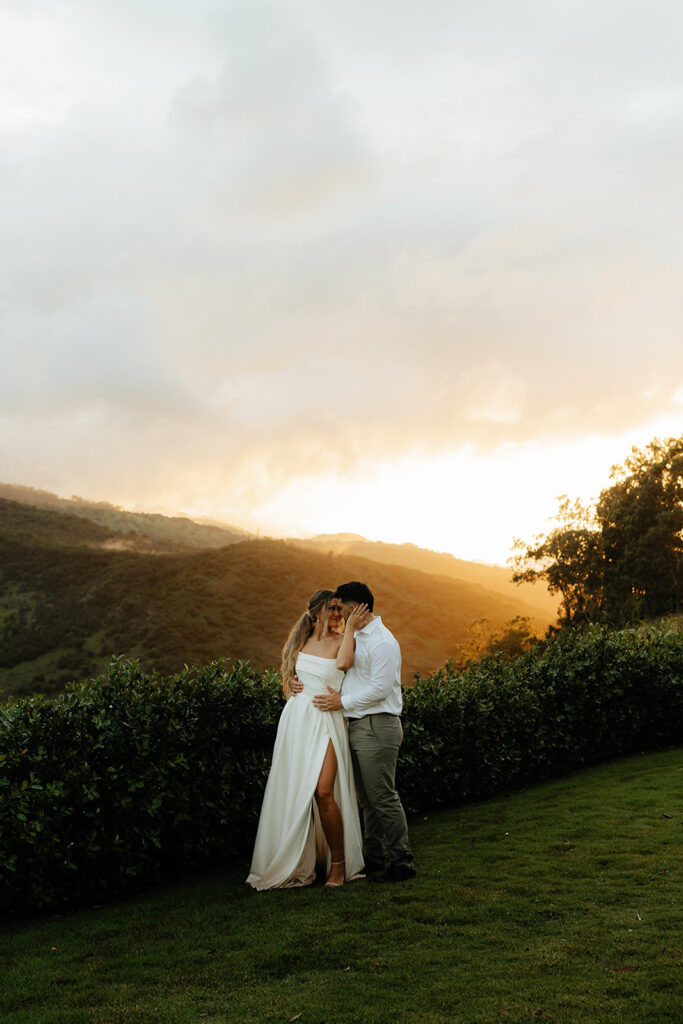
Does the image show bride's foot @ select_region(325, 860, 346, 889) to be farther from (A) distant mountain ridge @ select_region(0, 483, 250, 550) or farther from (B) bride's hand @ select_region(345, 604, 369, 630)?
(A) distant mountain ridge @ select_region(0, 483, 250, 550)

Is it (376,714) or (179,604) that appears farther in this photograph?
(179,604)

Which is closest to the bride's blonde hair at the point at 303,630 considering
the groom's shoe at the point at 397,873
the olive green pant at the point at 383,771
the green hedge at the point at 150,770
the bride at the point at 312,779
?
the bride at the point at 312,779

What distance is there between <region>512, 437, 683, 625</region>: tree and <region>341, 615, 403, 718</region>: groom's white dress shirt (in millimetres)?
31656

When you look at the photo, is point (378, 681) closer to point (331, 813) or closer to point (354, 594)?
point (354, 594)

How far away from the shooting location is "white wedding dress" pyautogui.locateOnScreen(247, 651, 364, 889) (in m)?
5.99

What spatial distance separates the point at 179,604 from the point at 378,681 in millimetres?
44376

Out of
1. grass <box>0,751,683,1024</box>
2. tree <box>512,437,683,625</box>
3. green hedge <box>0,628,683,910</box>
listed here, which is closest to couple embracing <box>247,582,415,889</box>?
grass <box>0,751,683,1024</box>

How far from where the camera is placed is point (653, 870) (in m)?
6.07

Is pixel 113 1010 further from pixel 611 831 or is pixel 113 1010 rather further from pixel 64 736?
pixel 611 831

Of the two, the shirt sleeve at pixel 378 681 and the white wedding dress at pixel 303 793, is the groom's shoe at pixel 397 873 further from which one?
the shirt sleeve at pixel 378 681

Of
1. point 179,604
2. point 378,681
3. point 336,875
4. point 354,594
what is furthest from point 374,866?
point 179,604

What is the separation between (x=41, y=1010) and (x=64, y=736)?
245 cm

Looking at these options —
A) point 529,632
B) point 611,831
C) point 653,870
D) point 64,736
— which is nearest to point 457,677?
point 611,831

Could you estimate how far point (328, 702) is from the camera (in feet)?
19.7
